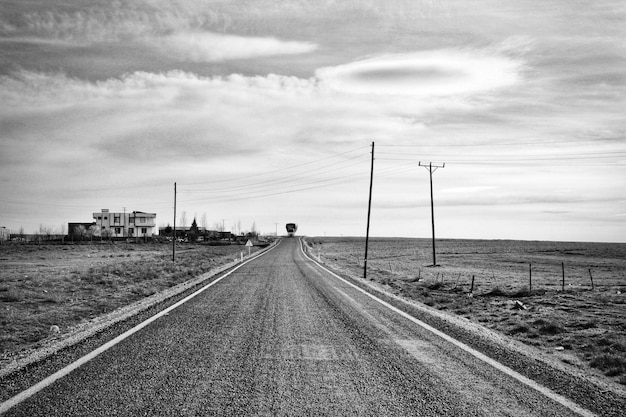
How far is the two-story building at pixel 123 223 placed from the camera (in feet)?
433

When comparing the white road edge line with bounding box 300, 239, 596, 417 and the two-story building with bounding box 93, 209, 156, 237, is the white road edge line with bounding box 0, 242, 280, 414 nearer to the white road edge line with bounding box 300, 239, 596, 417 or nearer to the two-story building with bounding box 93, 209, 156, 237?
the white road edge line with bounding box 300, 239, 596, 417

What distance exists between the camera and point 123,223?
13300 cm

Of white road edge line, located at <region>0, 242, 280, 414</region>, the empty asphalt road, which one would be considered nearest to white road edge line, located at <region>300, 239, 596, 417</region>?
the empty asphalt road

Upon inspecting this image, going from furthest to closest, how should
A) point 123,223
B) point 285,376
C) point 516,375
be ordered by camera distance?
1. point 123,223
2. point 516,375
3. point 285,376

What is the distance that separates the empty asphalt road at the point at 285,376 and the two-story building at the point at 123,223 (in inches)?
5232

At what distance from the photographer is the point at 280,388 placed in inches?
198

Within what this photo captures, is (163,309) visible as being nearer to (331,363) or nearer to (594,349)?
(331,363)

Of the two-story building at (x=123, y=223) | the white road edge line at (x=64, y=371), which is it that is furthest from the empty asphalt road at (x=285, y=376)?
the two-story building at (x=123, y=223)

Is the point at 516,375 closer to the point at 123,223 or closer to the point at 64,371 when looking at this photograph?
the point at 64,371

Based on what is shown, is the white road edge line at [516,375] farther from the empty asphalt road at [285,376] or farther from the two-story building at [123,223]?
the two-story building at [123,223]

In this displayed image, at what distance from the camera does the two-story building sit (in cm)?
13188

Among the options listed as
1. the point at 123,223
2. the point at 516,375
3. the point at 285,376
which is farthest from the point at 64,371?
the point at 123,223

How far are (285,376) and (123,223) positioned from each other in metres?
139

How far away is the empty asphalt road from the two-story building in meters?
133
